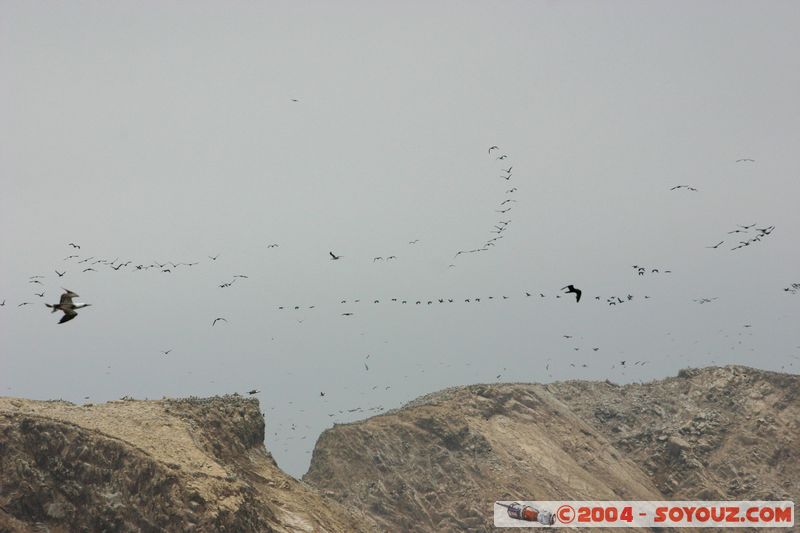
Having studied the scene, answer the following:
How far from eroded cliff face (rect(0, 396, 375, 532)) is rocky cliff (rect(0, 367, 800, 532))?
5 centimetres

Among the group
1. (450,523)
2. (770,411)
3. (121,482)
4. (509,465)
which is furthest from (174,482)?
(770,411)

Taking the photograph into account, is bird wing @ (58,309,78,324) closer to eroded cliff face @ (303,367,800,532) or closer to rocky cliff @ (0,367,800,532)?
rocky cliff @ (0,367,800,532)

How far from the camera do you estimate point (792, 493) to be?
55.4 meters

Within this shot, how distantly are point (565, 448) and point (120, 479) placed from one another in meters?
39.6

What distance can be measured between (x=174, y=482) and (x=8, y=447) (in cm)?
606

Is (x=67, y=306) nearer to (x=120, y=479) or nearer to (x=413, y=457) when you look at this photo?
(x=120, y=479)

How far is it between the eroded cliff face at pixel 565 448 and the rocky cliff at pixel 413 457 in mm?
116

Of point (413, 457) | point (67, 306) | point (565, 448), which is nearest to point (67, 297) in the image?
point (67, 306)

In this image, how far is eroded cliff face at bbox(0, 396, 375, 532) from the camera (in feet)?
83.1

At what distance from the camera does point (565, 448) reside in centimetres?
5744

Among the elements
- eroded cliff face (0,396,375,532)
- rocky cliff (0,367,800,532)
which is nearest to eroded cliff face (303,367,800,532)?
rocky cliff (0,367,800,532)

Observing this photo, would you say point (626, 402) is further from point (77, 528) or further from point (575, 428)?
point (77, 528)

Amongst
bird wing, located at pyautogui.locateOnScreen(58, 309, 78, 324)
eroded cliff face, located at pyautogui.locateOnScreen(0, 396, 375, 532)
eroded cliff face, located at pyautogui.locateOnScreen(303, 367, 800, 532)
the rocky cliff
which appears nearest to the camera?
bird wing, located at pyautogui.locateOnScreen(58, 309, 78, 324)

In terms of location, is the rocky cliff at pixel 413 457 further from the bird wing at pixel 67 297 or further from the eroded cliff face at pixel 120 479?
the bird wing at pixel 67 297
